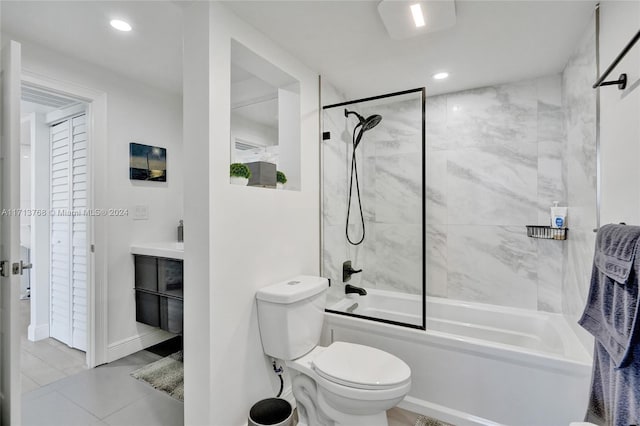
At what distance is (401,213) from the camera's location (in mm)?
2334

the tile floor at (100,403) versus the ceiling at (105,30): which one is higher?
the ceiling at (105,30)

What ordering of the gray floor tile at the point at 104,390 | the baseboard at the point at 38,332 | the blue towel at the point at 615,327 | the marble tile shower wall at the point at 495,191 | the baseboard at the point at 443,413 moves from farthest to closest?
1. the baseboard at the point at 38,332
2. the marble tile shower wall at the point at 495,191
3. the gray floor tile at the point at 104,390
4. the baseboard at the point at 443,413
5. the blue towel at the point at 615,327

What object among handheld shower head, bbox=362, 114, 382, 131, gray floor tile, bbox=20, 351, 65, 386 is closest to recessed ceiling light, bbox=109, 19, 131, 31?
handheld shower head, bbox=362, 114, 382, 131

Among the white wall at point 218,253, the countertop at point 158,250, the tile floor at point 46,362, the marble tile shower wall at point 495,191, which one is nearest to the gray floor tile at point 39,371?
the tile floor at point 46,362

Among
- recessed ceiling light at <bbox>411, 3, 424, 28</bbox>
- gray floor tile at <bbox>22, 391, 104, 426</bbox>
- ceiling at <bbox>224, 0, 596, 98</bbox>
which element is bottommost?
gray floor tile at <bbox>22, 391, 104, 426</bbox>

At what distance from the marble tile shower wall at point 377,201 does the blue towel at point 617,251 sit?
112 cm

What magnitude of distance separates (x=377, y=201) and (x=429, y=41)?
3.84ft

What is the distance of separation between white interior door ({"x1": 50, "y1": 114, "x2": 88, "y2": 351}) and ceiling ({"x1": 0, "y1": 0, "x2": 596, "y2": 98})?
2.69 feet

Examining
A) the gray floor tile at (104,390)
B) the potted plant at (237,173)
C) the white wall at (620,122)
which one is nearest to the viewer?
the white wall at (620,122)

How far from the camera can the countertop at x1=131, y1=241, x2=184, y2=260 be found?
227 cm

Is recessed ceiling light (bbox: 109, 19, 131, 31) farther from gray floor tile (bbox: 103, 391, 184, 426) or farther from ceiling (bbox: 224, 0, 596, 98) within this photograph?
gray floor tile (bbox: 103, 391, 184, 426)

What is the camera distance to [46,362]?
2475 mm

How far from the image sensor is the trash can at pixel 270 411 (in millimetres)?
1651

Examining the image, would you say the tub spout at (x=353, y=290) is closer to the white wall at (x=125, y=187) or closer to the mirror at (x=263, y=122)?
the mirror at (x=263, y=122)
